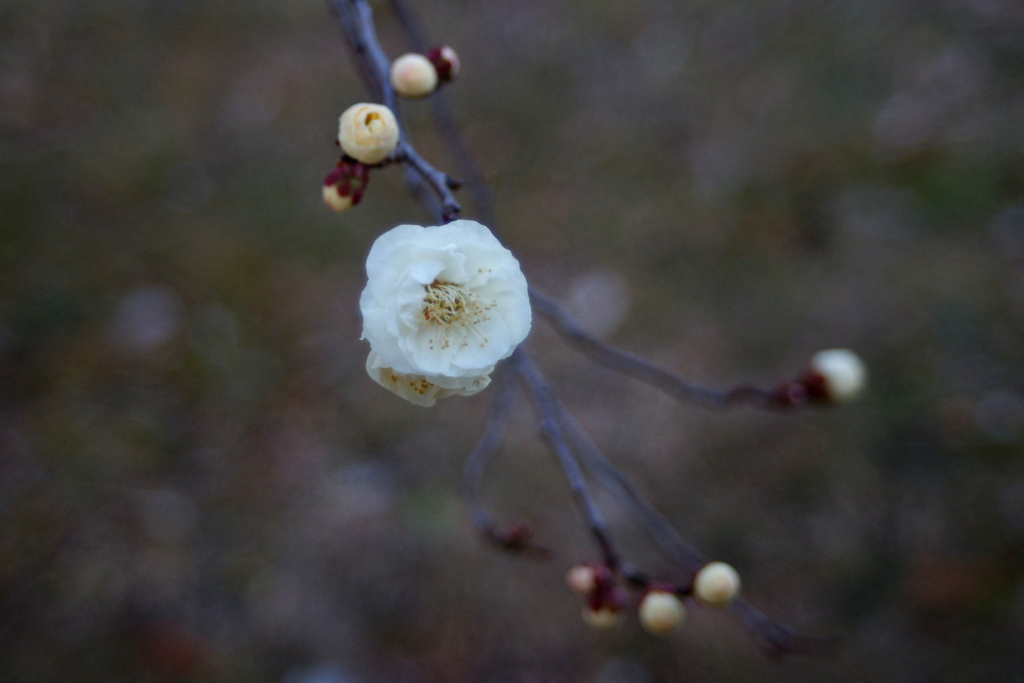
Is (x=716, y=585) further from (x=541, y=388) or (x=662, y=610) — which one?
(x=541, y=388)

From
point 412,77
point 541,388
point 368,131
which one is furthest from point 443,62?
point 541,388

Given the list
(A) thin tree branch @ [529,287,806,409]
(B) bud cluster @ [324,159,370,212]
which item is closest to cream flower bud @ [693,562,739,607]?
(A) thin tree branch @ [529,287,806,409]

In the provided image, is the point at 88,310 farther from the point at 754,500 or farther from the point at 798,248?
the point at 798,248

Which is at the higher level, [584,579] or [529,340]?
[529,340]

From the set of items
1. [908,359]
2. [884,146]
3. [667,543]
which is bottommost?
[667,543]

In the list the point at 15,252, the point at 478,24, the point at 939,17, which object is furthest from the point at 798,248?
the point at 15,252

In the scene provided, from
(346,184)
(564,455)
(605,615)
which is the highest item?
(346,184)

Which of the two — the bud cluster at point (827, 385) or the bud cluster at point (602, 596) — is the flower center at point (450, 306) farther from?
the bud cluster at point (827, 385)
